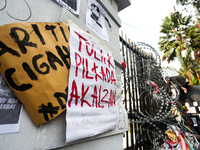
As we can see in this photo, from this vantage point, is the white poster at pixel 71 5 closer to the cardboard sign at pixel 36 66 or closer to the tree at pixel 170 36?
the cardboard sign at pixel 36 66

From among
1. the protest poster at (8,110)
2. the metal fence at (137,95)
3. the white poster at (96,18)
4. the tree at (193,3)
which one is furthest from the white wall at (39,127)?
the tree at (193,3)

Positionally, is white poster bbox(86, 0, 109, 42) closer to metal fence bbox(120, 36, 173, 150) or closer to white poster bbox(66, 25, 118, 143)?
white poster bbox(66, 25, 118, 143)

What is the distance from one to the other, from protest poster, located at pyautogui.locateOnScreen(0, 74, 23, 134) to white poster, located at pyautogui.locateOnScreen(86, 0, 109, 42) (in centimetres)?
116

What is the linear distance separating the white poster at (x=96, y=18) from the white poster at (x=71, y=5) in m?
0.20

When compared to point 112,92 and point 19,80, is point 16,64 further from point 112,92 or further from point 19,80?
point 112,92

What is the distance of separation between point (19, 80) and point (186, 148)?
11.8 feet

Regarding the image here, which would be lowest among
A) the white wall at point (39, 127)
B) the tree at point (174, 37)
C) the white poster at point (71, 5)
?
the white wall at point (39, 127)

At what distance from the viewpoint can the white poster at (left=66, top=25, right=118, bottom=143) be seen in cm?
96

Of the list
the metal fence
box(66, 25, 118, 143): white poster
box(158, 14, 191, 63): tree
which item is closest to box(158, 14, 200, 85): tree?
box(158, 14, 191, 63): tree

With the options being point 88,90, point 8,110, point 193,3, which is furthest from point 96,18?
point 193,3

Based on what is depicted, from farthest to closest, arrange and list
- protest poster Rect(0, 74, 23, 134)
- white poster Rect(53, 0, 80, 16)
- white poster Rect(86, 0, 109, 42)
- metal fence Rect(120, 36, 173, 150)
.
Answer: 1. metal fence Rect(120, 36, 173, 150)
2. white poster Rect(86, 0, 109, 42)
3. white poster Rect(53, 0, 80, 16)
4. protest poster Rect(0, 74, 23, 134)

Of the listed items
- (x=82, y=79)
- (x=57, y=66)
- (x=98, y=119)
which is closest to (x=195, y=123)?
(x=98, y=119)

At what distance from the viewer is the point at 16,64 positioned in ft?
2.27

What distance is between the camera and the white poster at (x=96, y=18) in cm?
155
